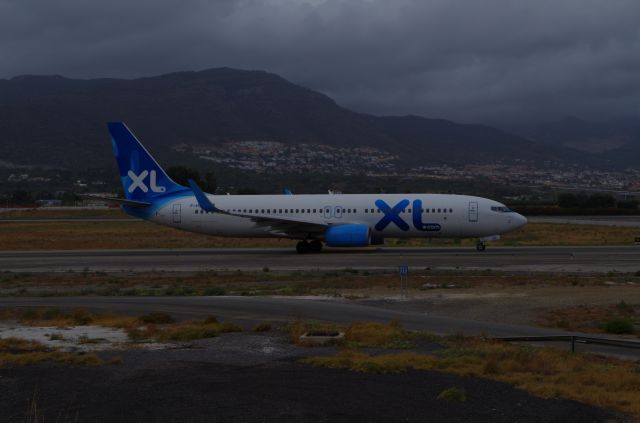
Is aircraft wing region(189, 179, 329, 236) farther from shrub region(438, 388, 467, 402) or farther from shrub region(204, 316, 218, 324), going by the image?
shrub region(438, 388, 467, 402)

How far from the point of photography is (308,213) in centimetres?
4262

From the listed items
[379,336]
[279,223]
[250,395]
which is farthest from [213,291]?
[250,395]

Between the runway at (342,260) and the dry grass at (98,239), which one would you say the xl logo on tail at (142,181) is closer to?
the runway at (342,260)

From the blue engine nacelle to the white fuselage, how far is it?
2.94 ft

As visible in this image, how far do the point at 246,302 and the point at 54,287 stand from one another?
33.1 ft

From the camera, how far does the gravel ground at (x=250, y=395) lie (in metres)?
10.5

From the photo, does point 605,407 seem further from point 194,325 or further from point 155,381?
point 194,325

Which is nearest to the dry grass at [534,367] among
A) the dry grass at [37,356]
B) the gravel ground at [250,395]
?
the gravel ground at [250,395]

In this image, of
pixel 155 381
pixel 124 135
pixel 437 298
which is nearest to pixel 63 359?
pixel 155 381

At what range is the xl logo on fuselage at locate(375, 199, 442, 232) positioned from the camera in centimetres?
4109

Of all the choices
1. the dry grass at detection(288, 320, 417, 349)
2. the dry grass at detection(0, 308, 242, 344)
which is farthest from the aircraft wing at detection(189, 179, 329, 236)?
the dry grass at detection(288, 320, 417, 349)

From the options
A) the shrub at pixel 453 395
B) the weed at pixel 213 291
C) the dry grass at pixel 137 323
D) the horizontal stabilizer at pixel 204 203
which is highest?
the horizontal stabilizer at pixel 204 203

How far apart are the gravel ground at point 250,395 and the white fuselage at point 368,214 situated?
27.2m

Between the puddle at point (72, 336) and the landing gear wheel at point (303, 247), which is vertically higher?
the landing gear wheel at point (303, 247)
